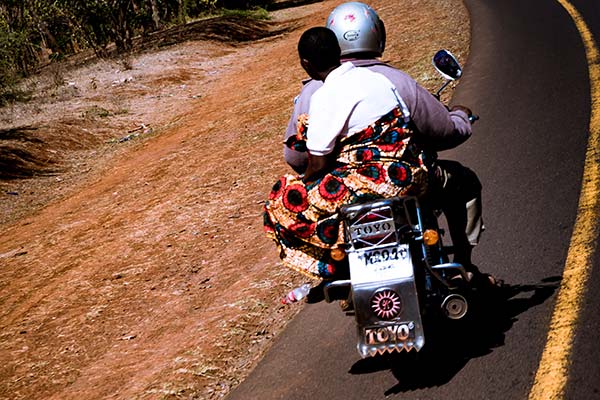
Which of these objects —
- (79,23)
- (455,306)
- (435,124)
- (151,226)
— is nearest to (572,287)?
(455,306)

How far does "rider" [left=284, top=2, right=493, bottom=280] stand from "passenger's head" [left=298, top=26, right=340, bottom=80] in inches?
7.6

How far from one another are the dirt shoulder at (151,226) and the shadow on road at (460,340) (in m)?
1.31

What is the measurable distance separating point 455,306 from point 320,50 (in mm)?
1642

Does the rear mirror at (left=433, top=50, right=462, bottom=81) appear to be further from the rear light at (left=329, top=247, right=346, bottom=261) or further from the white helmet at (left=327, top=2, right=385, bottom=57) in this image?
the rear light at (left=329, top=247, right=346, bottom=261)

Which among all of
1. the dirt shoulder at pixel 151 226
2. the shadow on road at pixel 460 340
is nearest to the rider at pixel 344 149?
the shadow on road at pixel 460 340

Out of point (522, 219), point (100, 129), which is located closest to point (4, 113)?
point (100, 129)

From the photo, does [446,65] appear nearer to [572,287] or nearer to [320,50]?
[320,50]

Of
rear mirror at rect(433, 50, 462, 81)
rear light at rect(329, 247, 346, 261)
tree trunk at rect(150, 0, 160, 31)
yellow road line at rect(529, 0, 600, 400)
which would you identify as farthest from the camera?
tree trunk at rect(150, 0, 160, 31)

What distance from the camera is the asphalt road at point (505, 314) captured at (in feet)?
14.6

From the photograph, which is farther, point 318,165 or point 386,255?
point 318,165

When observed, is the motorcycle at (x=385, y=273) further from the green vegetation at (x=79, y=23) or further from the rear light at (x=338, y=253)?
the green vegetation at (x=79, y=23)

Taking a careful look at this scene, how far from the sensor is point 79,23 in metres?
25.2

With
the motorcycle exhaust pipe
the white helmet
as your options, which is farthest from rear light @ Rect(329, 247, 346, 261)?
the white helmet

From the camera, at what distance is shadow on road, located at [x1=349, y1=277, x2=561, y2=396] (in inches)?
183
